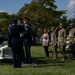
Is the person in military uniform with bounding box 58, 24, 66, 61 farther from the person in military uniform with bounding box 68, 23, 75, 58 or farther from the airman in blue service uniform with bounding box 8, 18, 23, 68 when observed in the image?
the airman in blue service uniform with bounding box 8, 18, 23, 68

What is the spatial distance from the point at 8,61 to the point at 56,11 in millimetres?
43908

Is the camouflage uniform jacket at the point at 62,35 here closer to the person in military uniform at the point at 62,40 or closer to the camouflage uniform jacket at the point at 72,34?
the person in military uniform at the point at 62,40

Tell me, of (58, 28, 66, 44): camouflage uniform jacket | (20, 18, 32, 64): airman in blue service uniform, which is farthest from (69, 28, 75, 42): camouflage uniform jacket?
(20, 18, 32, 64): airman in blue service uniform

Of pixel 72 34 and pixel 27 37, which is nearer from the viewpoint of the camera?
pixel 27 37

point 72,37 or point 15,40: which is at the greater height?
point 72,37

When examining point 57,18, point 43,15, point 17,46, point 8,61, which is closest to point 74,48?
point 8,61

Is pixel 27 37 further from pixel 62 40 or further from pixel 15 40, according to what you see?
pixel 62 40

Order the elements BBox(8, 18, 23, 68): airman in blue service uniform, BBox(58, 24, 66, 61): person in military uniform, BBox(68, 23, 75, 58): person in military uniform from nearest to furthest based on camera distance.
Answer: BBox(8, 18, 23, 68): airman in blue service uniform → BBox(58, 24, 66, 61): person in military uniform → BBox(68, 23, 75, 58): person in military uniform

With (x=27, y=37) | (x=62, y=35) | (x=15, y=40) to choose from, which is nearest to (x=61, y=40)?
(x=62, y=35)

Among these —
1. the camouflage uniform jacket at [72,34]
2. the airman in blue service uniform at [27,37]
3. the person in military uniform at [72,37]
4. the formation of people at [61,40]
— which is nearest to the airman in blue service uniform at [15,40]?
the airman in blue service uniform at [27,37]

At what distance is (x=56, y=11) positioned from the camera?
59625mm

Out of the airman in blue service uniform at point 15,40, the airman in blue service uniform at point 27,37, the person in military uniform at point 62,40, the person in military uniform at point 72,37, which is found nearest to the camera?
the airman in blue service uniform at point 15,40

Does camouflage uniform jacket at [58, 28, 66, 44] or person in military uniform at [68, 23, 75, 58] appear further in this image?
person in military uniform at [68, 23, 75, 58]

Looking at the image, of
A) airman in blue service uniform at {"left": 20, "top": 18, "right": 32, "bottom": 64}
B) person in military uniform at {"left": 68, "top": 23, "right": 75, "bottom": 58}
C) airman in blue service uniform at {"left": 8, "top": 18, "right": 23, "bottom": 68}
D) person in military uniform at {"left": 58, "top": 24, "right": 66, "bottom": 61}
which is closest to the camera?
airman in blue service uniform at {"left": 8, "top": 18, "right": 23, "bottom": 68}
